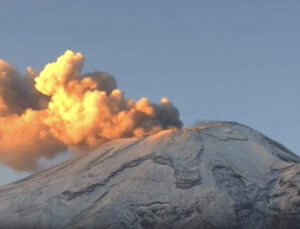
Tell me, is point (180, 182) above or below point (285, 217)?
above

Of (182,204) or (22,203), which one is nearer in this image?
(182,204)

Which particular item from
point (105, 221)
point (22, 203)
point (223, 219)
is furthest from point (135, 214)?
point (22, 203)

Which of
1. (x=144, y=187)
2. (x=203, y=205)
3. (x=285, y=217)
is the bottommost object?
(x=285, y=217)

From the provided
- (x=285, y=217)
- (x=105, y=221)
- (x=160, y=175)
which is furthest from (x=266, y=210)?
(x=105, y=221)

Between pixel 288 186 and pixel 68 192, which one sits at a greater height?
pixel 68 192

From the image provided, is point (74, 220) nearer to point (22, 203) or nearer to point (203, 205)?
point (22, 203)

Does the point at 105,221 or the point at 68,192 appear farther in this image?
the point at 68,192

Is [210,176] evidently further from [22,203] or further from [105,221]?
[22,203]

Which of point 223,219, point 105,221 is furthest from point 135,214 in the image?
point 223,219
